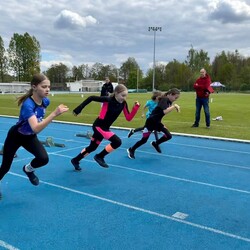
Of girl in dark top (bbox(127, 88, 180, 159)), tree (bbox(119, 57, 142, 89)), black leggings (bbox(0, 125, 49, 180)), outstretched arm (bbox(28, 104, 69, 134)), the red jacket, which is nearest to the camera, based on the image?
outstretched arm (bbox(28, 104, 69, 134))

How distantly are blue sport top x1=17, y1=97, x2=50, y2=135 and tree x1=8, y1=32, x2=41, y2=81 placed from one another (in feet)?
273

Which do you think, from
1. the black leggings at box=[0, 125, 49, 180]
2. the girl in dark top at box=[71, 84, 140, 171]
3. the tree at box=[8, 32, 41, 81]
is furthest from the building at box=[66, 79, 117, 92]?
the black leggings at box=[0, 125, 49, 180]

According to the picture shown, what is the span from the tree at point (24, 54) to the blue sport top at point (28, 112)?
8307 centimetres

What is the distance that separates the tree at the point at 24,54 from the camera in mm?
82812

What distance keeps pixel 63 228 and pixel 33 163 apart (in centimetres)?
128

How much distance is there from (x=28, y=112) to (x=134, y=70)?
109 m

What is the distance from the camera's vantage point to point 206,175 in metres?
6.08

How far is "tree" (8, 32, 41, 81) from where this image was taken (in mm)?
82812

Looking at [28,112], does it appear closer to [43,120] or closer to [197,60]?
[43,120]

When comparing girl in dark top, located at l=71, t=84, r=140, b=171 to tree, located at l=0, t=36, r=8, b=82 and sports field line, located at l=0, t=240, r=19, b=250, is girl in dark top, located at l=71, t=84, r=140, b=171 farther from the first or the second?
tree, located at l=0, t=36, r=8, b=82

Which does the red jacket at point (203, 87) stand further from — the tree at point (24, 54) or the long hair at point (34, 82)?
the tree at point (24, 54)

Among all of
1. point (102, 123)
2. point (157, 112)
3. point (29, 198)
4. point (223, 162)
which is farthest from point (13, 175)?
point (223, 162)

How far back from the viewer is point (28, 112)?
4066mm

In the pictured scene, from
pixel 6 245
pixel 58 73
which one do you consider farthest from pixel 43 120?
pixel 58 73
